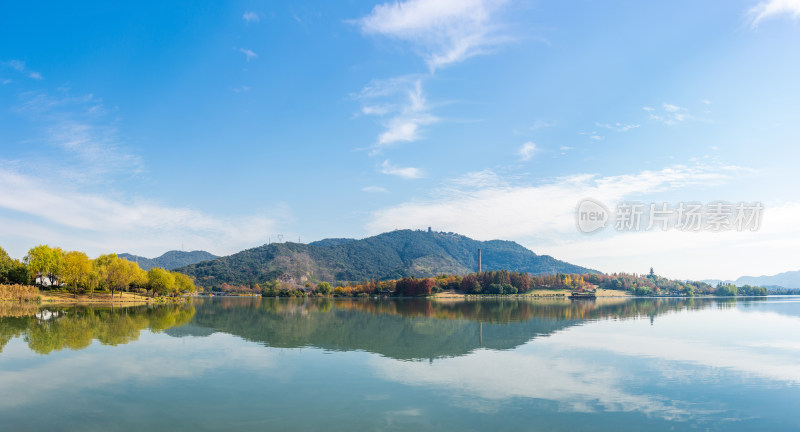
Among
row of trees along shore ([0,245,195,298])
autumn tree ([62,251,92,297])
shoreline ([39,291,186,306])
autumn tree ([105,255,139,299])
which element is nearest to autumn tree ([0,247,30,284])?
row of trees along shore ([0,245,195,298])

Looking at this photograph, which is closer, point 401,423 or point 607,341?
point 401,423

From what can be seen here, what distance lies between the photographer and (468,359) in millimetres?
25469

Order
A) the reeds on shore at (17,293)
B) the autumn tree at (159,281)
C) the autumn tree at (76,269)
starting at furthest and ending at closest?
1. the autumn tree at (159,281)
2. the autumn tree at (76,269)
3. the reeds on shore at (17,293)

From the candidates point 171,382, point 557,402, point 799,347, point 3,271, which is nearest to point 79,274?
point 3,271

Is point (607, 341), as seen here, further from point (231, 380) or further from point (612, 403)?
point (231, 380)

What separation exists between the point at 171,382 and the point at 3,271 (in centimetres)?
9429

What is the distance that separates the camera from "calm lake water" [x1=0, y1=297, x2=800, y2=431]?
1481cm

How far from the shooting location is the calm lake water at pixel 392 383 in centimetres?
1481

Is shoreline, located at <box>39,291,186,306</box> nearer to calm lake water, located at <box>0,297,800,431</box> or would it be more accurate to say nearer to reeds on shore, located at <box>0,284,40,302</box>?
reeds on shore, located at <box>0,284,40,302</box>

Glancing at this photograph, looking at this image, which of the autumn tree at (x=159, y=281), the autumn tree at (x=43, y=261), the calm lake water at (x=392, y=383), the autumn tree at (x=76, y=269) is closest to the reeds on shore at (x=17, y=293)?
the autumn tree at (x=76, y=269)

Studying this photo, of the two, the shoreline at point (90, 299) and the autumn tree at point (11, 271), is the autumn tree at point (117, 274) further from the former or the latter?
the autumn tree at point (11, 271)

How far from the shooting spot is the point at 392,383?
19.7 meters

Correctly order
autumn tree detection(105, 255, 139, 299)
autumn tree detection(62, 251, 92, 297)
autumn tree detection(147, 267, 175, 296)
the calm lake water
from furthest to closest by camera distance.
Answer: autumn tree detection(147, 267, 175, 296), autumn tree detection(105, 255, 139, 299), autumn tree detection(62, 251, 92, 297), the calm lake water

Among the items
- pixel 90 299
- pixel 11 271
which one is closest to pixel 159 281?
pixel 90 299
